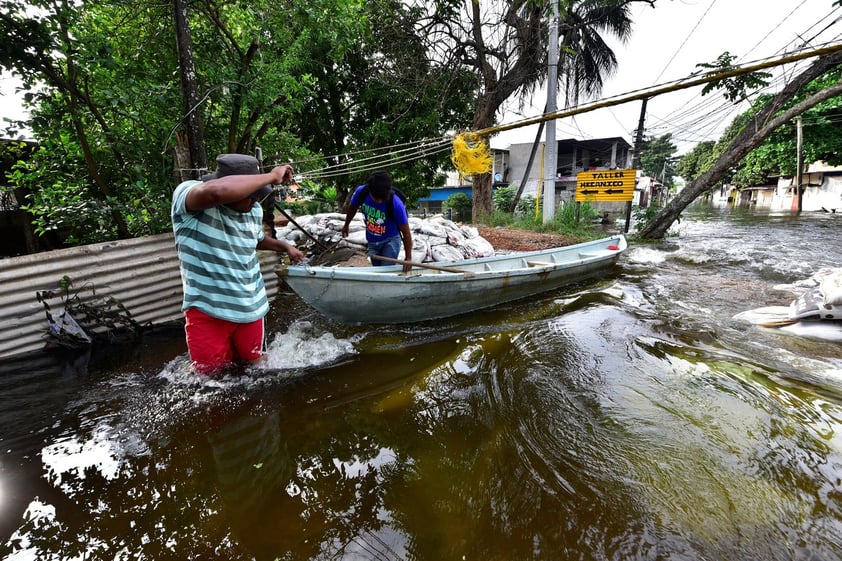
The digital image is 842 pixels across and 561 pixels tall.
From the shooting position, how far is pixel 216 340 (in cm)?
246

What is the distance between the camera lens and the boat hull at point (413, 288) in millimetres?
3883

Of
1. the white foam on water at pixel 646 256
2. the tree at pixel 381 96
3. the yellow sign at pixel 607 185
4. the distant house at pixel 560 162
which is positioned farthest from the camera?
the distant house at pixel 560 162

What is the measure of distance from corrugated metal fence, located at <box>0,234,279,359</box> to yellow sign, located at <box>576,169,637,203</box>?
10895mm

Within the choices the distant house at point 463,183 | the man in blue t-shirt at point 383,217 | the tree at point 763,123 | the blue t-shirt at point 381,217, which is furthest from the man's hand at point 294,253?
the distant house at point 463,183

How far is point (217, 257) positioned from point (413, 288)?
235 centimetres

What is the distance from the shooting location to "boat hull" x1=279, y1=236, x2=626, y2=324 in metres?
3.88

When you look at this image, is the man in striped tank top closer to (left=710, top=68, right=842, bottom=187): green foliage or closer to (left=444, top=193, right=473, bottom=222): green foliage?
(left=444, top=193, right=473, bottom=222): green foliage

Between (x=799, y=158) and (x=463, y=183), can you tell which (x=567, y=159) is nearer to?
(x=463, y=183)

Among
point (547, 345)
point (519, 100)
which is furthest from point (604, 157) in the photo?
point (547, 345)

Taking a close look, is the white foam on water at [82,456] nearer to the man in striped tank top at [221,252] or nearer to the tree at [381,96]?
the man in striped tank top at [221,252]

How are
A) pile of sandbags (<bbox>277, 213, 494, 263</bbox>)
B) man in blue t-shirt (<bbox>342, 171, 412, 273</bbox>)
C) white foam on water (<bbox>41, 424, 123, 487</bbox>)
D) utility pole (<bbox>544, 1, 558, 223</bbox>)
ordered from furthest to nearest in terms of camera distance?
utility pole (<bbox>544, 1, 558, 223</bbox>)
pile of sandbags (<bbox>277, 213, 494, 263</bbox>)
man in blue t-shirt (<bbox>342, 171, 412, 273</bbox>)
white foam on water (<bbox>41, 424, 123, 487</bbox>)

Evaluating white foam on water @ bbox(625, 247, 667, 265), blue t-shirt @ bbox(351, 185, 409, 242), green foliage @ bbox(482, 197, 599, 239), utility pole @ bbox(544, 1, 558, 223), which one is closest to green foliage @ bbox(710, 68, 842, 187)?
green foliage @ bbox(482, 197, 599, 239)

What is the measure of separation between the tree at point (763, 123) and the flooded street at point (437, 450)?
7121 mm

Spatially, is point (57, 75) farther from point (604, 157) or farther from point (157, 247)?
point (604, 157)
